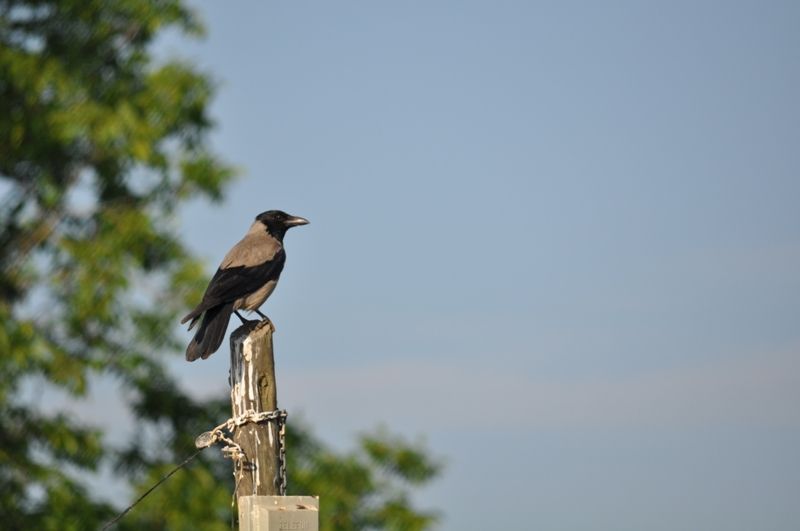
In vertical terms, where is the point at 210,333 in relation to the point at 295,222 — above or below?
below

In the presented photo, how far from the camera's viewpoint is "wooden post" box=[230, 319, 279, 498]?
7820mm

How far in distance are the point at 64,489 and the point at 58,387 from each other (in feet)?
3.99

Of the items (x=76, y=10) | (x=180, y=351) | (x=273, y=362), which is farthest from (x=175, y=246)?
(x=273, y=362)

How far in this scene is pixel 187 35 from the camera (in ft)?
58.3

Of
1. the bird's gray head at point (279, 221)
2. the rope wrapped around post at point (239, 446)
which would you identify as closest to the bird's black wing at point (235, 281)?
the bird's gray head at point (279, 221)

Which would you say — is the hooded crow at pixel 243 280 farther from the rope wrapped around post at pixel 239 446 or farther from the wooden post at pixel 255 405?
the rope wrapped around post at pixel 239 446

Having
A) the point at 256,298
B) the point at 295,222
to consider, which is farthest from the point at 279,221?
the point at 256,298

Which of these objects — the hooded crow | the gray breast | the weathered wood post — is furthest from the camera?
the gray breast

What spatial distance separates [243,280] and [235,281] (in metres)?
0.12

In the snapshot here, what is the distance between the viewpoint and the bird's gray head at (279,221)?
1195 centimetres

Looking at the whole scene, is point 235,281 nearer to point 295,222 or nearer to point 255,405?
point 295,222

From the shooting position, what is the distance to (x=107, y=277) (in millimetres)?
16344

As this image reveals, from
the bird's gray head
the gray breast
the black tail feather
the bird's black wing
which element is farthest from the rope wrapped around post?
the bird's gray head

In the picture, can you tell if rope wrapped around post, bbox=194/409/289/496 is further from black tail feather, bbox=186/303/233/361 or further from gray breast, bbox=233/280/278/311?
gray breast, bbox=233/280/278/311
